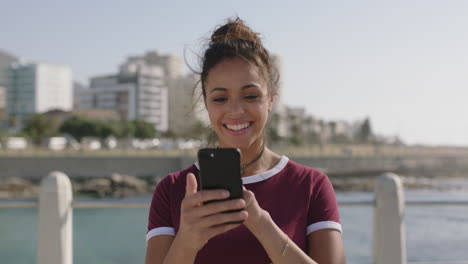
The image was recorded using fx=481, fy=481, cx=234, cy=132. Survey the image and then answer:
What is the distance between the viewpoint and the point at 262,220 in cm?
115

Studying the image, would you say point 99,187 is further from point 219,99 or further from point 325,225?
point 325,225

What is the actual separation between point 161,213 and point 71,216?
256 centimetres

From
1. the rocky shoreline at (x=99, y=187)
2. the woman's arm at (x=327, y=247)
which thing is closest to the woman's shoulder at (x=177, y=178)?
the woman's arm at (x=327, y=247)

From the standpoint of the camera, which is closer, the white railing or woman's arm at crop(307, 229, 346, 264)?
woman's arm at crop(307, 229, 346, 264)

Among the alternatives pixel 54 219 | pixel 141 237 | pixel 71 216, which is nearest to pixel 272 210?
pixel 54 219

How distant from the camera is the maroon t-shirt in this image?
129 centimetres

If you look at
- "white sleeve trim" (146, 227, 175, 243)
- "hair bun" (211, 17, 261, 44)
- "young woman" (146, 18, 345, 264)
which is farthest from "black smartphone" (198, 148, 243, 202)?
"hair bun" (211, 17, 261, 44)

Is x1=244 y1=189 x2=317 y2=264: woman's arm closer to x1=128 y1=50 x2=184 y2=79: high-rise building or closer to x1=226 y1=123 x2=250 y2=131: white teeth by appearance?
x1=226 y1=123 x2=250 y2=131: white teeth

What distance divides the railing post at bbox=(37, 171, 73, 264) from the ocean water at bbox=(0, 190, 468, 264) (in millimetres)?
2943

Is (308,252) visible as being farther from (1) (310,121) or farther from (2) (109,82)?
(2) (109,82)

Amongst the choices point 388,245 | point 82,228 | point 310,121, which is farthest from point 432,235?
point 310,121

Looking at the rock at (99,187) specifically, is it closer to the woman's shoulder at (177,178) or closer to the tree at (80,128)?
the tree at (80,128)

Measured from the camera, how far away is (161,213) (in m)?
1.35

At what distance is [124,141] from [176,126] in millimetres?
40050
